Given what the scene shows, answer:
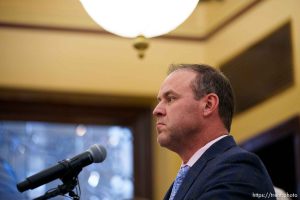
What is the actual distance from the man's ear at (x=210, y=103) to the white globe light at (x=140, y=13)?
112 cm

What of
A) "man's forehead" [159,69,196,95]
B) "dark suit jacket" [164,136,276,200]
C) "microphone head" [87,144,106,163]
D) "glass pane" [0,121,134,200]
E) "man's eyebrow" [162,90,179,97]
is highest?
"glass pane" [0,121,134,200]

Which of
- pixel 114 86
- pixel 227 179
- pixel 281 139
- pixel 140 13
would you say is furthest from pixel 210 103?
pixel 114 86

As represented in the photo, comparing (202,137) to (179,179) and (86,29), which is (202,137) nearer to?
(179,179)

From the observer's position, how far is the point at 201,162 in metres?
2.39

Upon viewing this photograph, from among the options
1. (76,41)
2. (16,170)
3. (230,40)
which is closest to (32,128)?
(16,170)

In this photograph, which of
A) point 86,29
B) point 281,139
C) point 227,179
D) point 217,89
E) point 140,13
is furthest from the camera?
point 86,29

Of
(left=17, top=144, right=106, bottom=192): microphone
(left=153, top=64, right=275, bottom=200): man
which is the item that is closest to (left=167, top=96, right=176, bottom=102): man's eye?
(left=153, top=64, right=275, bottom=200): man

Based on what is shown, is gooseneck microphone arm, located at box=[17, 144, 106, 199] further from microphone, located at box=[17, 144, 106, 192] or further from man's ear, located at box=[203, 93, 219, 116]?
man's ear, located at box=[203, 93, 219, 116]

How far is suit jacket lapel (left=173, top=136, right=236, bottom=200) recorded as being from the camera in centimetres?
233

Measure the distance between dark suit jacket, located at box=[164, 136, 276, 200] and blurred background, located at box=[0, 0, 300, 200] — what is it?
108 inches

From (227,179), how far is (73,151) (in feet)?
11.1

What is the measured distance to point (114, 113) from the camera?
5.72 meters

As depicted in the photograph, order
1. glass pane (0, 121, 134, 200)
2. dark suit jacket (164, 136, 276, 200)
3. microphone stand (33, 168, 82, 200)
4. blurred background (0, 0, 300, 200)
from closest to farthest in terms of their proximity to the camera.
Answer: dark suit jacket (164, 136, 276, 200), microphone stand (33, 168, 82, 200), blurred background (0, 0, 300, 200), glass pane (0, 121, 134, 200)

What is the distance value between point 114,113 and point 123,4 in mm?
2134
